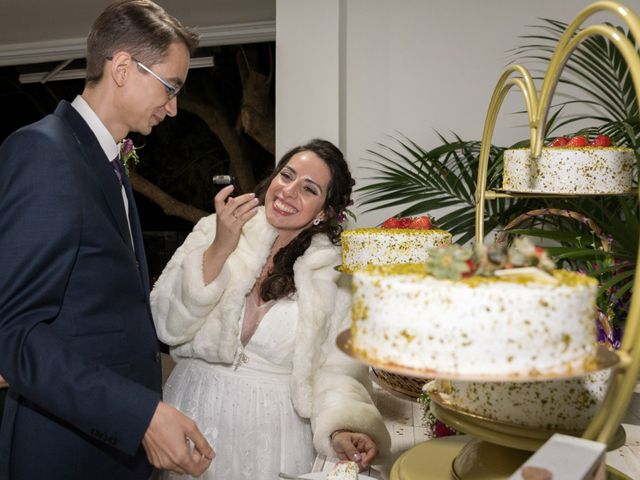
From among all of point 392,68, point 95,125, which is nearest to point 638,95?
point 95,125

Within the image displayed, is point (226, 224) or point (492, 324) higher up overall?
point (492, 324)

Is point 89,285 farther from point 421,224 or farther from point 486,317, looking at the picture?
point 421,224

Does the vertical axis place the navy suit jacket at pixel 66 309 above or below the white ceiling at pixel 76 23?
below

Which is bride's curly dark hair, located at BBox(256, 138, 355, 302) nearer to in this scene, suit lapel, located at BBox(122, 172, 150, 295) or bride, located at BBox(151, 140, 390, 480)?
bride, located at BBox(151, 140, 390, 480)

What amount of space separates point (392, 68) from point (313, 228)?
245cm

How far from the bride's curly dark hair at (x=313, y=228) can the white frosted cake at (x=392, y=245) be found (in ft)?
1.16

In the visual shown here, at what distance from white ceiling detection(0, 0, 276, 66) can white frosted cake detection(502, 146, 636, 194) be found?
3.37m

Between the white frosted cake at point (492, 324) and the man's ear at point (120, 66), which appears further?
the man's ear at point (120, 66)

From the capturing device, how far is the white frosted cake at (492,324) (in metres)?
0.80

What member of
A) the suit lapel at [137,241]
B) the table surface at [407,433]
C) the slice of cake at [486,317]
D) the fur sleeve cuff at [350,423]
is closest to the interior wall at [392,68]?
the table surface at [407,433]

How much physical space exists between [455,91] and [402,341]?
12.3 feet

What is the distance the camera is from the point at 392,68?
442 cm

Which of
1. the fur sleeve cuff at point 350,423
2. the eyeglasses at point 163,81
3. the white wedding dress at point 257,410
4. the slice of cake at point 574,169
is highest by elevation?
the eyeglasses at point 163,81

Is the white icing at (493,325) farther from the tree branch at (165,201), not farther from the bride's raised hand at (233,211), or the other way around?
the tree branch at (165,201)
